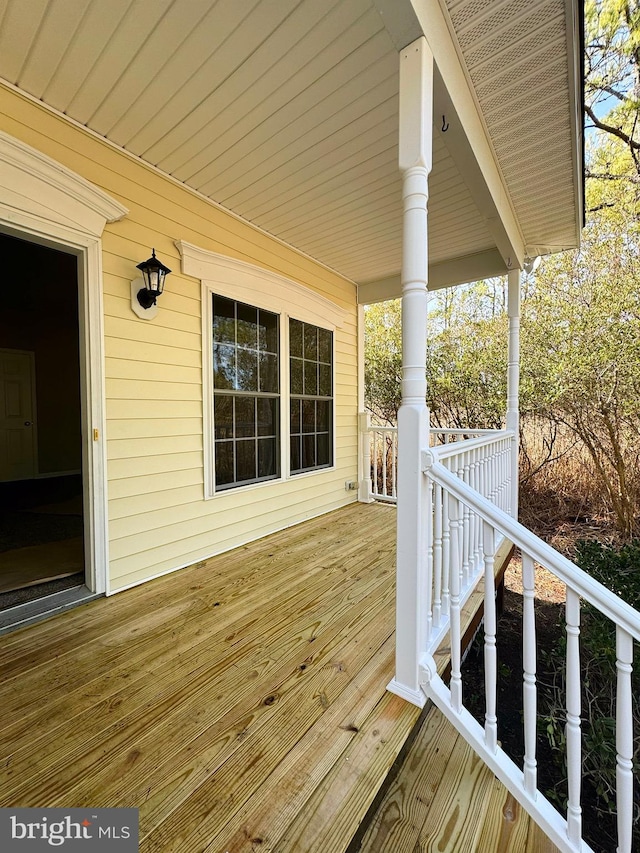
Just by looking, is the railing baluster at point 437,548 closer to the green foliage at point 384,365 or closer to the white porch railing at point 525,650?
the white porch railing at point 525,650

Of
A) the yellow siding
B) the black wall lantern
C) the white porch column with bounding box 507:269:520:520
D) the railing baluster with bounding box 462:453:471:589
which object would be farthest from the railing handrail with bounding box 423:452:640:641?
the white porch column with bounding box 507:269:520:520

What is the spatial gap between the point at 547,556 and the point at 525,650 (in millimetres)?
352

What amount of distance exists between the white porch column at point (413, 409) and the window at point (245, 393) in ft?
6.65

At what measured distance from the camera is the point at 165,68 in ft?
→ 6.32

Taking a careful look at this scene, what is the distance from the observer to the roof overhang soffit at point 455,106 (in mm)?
1429

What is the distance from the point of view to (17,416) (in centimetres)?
585

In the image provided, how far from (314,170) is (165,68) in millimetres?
1097

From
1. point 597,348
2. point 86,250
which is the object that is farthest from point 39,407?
point 597,348

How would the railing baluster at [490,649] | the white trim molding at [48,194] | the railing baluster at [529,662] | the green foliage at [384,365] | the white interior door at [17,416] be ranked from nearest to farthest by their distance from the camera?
the railing baluster at [529,662] < the railing baluster at [490,649] < the white trim molding at [48,194] < the white interior door at [17,416] < the green foliage at [384,365]

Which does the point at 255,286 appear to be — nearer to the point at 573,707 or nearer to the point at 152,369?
the point at 152,369

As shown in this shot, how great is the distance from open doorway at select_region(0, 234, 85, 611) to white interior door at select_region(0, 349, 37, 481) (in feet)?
0.04

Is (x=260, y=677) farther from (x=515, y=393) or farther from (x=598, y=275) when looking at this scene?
(x=598, y=275)

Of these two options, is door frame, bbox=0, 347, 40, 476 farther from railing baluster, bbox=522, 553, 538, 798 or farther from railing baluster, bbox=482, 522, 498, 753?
railing baluster, bbox=522, 553, 538, 798

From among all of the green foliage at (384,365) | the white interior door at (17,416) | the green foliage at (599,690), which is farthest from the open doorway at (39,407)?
the green foliage at (384,365)
